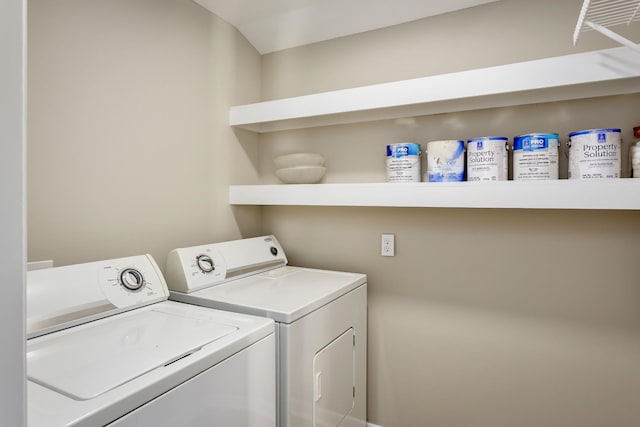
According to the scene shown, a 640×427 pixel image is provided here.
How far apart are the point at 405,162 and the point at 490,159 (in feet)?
1.18

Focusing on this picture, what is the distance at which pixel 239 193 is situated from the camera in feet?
6.63

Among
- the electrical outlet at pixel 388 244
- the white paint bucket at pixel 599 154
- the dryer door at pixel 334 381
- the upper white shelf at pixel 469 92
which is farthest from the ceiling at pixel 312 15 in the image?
the dryer door at pixel 334 381

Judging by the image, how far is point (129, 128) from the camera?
1521 millimetres

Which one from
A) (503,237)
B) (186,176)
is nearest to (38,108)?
(186,176)

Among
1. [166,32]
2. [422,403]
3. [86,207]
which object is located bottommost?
[422,403]

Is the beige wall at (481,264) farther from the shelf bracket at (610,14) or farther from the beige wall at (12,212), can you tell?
the beige wall at (12,212)

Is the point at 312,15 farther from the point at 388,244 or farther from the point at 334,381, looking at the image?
the point at 334,381

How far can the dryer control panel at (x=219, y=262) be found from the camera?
1518mm

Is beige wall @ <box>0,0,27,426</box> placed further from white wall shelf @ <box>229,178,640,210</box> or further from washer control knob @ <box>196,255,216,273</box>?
white wall shelf @ <box>229,178,640,210</box>

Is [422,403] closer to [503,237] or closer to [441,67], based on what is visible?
[503,237]

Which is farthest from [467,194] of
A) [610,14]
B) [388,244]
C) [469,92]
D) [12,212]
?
[12,212]

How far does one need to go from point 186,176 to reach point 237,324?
2.93ft

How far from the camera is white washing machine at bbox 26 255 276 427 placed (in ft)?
2.49

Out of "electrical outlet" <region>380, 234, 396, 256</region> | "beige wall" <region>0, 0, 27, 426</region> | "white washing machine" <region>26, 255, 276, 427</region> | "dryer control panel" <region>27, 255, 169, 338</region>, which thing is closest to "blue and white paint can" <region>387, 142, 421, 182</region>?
"electrical outlet" <region>380, 234, 396, 256</region>
